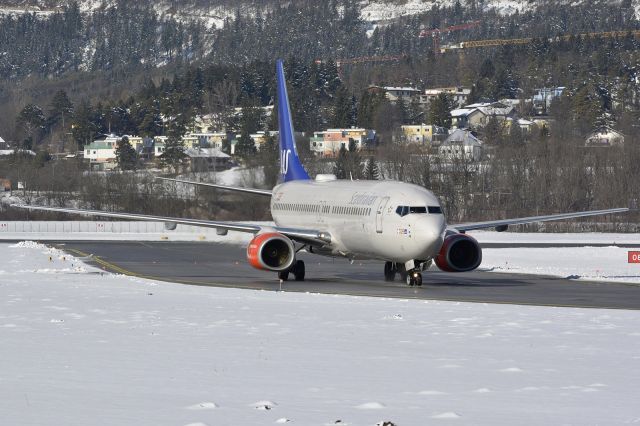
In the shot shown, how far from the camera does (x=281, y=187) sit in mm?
50562

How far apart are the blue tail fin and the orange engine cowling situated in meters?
11.2

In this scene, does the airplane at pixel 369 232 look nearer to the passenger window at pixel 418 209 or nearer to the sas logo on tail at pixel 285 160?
the passenger window at pixel 418 209

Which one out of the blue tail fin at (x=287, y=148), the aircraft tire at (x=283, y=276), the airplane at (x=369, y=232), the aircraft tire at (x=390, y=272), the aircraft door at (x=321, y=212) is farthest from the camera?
the blue tail fin at (x=287, y=148)

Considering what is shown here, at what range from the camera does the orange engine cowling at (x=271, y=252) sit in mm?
40250

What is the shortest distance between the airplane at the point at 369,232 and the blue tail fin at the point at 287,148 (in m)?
5.24

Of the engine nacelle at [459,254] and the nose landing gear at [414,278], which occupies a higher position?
the engine nacelle at [459,254]

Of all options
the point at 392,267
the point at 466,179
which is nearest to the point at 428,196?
the point at 392,267

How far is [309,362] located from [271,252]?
21219 mm

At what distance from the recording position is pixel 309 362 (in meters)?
19.8

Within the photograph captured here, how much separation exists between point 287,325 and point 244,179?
12678 centimetres

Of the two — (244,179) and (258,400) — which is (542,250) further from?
(244,179)

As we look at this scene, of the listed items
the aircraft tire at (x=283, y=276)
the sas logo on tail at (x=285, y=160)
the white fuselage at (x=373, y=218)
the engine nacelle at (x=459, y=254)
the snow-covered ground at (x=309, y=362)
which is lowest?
the aircraft tire at (x=283, y=276)

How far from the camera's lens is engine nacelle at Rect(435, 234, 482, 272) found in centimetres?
3972

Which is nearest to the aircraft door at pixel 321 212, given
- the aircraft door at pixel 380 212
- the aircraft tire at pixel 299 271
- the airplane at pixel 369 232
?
the airplane at pixel 369 232
